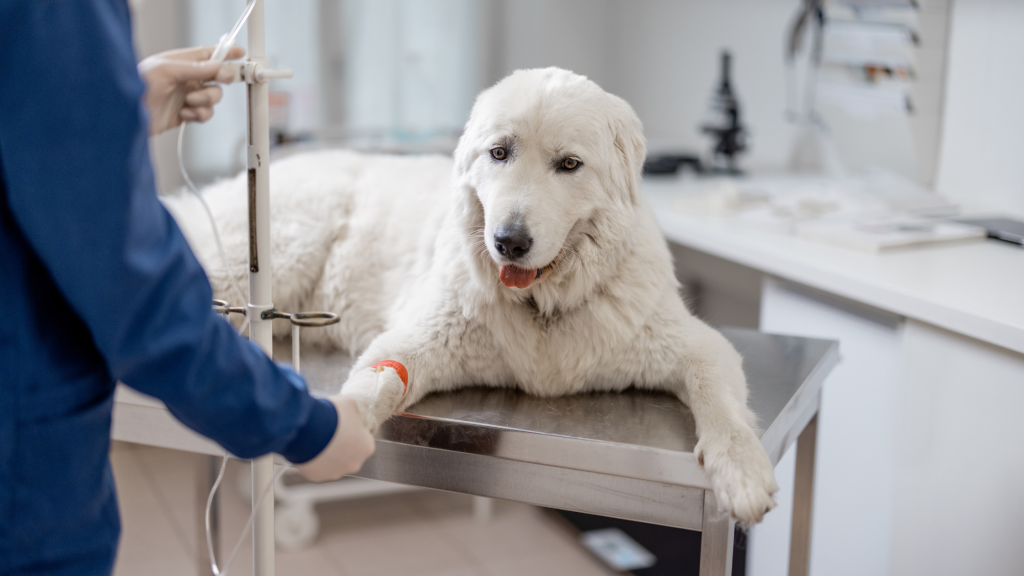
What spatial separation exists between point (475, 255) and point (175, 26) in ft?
7.93

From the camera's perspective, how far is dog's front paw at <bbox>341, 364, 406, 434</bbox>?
1.08 meters

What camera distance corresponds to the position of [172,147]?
3104 mm

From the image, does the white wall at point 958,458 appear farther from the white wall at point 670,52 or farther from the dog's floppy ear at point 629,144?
the white wall at point 670,52

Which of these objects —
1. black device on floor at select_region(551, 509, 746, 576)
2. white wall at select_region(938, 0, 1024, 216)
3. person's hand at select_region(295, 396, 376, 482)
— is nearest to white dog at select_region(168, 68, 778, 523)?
person's hand at select_region(295, 396, 376, 482)

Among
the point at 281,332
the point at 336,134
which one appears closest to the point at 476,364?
the point at 281,332

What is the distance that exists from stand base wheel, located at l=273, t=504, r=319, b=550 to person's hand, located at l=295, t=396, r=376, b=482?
6.06ft

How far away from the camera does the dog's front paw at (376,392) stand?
1.08 meters

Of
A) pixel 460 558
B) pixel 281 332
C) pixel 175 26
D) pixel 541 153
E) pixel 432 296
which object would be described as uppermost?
pixel 175 26

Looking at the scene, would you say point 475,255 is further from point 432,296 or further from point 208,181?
point 208,181

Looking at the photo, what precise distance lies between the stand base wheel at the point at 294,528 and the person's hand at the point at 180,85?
73.6 inches

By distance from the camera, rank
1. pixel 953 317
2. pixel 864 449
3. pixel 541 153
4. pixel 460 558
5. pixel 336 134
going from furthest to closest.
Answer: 1. pixel 336 134
2. pixel 460 558
3. pixel 864 449
4. pixel 953 317
5. pixel 541 153

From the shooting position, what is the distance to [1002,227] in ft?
6.79

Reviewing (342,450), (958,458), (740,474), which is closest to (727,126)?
(958,458)

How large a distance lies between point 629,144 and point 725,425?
→ 45 centimetres
